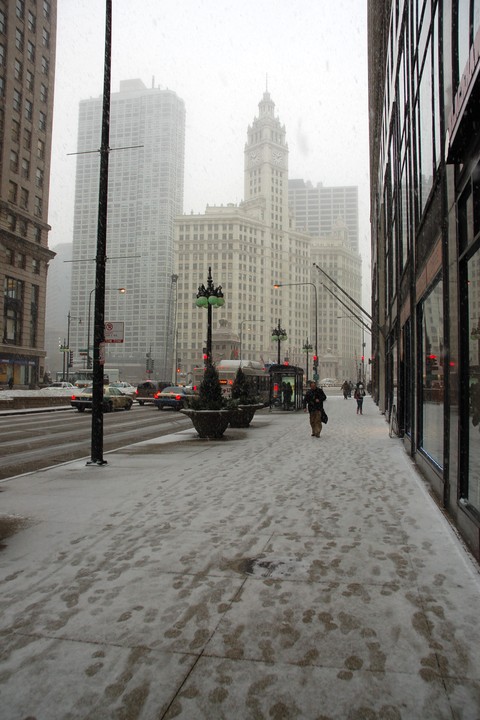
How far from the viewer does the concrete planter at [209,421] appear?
49.5 feet

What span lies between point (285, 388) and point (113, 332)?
20.7 m

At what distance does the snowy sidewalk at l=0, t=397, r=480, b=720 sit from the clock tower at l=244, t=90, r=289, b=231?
16536 centimetres

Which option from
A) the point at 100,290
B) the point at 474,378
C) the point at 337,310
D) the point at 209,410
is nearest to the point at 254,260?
the point at 337,310

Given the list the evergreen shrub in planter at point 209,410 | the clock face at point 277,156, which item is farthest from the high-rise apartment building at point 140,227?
the evergreen shrub in planter at point 209,410

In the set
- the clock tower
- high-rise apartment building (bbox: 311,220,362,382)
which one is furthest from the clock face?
high-rise apartment building (bbox: 311,220,362,382)

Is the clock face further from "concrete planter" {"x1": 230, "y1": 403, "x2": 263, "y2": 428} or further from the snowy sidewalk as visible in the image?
the snowy sidewalk

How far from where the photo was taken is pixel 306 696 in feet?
9.05

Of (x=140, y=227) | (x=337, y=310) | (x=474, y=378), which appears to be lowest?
(x=474, y=378)

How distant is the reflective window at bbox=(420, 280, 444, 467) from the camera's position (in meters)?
7.53

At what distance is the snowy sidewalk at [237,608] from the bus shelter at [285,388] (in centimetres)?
2294

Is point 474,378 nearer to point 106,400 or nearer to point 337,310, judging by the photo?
point 106,400

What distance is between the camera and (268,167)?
17675cm

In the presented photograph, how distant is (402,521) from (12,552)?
428cm

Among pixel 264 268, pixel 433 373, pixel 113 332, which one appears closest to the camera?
pixel 433 373
